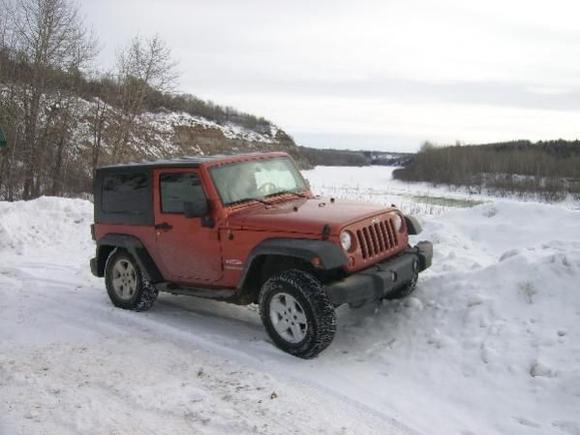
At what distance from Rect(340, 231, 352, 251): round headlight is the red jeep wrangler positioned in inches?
0.6

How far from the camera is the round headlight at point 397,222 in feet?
20.5

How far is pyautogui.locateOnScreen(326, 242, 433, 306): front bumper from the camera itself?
516 cm

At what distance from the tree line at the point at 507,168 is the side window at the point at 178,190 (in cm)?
4849

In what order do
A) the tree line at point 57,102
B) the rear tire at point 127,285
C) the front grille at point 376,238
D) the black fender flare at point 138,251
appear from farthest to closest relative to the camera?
the tree line at point 57,102 → the rear tire at point 127,285 → the black fender flare at point 138,251 → the front grille at point 376,238

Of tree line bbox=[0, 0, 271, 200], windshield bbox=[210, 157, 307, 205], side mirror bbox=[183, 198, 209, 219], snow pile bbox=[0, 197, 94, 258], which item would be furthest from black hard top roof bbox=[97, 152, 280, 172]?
tree line bbox=[0, 0, 271, 200]

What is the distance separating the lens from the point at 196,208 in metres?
6.05

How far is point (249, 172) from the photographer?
660cm

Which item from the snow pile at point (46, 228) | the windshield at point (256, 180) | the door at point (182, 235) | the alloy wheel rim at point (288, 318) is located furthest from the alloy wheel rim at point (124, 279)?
the snow pile at point (46, 228)

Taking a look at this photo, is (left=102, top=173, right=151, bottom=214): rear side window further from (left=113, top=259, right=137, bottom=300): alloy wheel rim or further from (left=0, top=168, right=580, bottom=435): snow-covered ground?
(left=0, top=168, right=580, bottom=435): snow-covered ground

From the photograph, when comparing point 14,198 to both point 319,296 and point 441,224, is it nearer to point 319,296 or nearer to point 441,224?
point 441,224

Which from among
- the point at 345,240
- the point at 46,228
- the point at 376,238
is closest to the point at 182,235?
the point at 345,240

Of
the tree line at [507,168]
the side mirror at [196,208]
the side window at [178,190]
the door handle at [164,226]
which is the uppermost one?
the tree line at [507,168]

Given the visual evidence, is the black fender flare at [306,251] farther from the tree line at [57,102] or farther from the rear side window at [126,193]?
the tree line at [57,102]

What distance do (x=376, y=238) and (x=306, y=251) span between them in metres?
0.96
